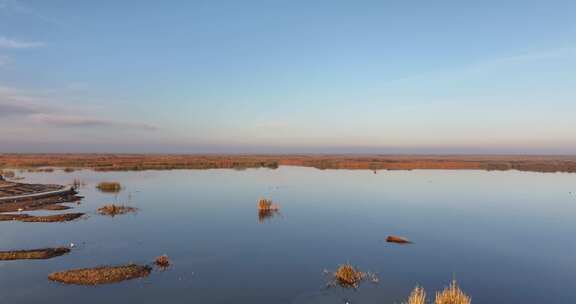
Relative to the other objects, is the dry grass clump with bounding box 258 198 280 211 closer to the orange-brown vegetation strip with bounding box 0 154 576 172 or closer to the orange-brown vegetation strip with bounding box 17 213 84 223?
the orange-brown vegetation strip with bounding box 17 213 84 223

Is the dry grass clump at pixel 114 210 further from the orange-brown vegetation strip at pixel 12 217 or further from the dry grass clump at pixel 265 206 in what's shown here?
the dry grass clump at pixel 265 206

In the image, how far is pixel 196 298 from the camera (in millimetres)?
13078

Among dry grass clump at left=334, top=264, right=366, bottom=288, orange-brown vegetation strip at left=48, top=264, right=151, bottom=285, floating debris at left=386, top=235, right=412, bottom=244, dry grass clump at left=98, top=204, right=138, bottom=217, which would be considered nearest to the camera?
orange-brown vegetation strip at left=48, top=264, right=151, bottom=285

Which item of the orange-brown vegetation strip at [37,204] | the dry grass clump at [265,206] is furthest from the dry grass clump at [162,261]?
the orange-brown vegetation strip at [37,204]

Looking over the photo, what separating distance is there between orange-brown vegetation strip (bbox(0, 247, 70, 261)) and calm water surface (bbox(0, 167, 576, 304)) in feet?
1.83

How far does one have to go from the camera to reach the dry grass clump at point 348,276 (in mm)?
14631

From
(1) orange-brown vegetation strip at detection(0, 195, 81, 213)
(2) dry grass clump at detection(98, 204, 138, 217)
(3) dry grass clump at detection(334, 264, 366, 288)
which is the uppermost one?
(1) orange-brown vegetation strip at detection(0, 195, 81, 213)

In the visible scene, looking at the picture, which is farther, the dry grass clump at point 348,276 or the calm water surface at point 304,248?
the dry grass clump at point 348,276

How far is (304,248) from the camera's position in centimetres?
1939

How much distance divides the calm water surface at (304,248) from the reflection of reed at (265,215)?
497 mm

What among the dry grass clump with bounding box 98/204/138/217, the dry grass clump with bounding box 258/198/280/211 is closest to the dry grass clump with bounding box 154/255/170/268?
the dry grass clump with bounding box 98/204/138/217

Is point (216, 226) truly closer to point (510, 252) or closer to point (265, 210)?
point (265, 210)

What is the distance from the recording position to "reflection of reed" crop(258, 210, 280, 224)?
26.7 meters

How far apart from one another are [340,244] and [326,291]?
651 centimetres
